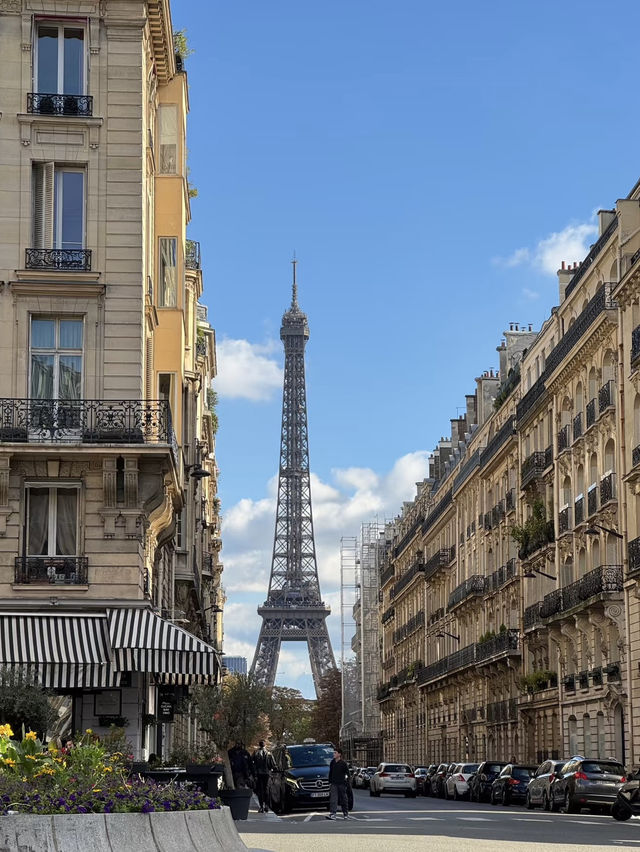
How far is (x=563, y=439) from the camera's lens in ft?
205

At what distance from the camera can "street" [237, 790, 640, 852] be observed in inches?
957

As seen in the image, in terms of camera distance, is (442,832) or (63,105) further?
(63,105)

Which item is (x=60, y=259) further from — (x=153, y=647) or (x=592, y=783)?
(x=592, y=783)

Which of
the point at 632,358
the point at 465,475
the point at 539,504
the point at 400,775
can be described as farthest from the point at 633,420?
the point at 465,475

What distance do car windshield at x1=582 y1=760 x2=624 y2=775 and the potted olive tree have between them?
865 centimetres

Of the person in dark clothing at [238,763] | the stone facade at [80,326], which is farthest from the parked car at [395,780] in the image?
the stone facade at [80,326]

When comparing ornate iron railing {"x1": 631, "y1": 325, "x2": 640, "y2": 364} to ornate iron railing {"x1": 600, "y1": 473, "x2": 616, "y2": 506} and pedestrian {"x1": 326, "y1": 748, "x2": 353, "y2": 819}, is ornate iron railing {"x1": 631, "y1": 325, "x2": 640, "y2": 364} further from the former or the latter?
pedestrian {"x1": 326, "y1": 748, "x2": 353, "y2": 819}

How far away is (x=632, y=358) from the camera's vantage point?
5147cm

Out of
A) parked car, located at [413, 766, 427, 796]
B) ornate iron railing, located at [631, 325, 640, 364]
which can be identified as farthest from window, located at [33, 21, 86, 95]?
parked car, located at [413, 766, 427, 796]

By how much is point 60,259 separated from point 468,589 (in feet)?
170

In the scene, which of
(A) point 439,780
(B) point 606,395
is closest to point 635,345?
(B) point 606,395

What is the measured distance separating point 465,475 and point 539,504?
22.2 m

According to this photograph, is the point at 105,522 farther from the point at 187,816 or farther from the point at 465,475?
the point at 465,475

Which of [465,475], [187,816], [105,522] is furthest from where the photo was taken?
[465,475]
